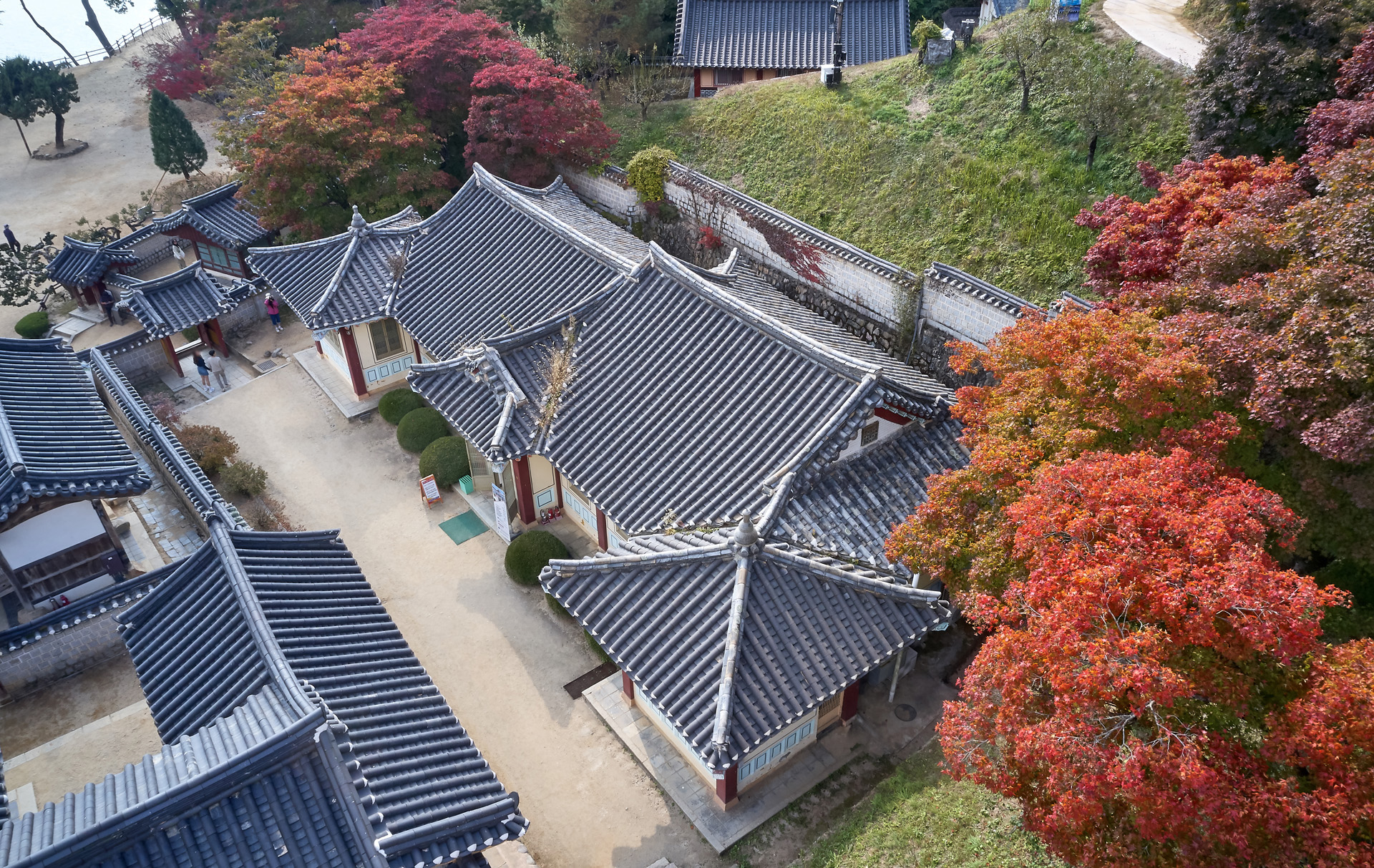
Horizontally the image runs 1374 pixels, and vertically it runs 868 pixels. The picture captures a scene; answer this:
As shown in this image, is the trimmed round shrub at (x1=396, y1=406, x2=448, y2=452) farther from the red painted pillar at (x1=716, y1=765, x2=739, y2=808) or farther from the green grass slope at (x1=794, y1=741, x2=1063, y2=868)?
the green grass slope at (x1=794, y1=741, x2=1063, y2=868)

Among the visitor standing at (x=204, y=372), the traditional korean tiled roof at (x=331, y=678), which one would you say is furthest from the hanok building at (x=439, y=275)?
the traditional korean tiled roof at (x=331, y=678)

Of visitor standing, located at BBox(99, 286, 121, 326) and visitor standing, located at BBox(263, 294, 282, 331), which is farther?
visitor standing, located at BBox(99, 286, 121, 326)

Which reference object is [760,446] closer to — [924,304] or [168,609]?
[924,304]

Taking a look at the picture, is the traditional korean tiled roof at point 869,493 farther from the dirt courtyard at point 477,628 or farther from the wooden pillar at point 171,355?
the wooden pillar at point 171,355

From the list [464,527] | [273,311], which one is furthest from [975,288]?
[273,311]

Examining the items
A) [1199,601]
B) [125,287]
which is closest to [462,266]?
[125,287]

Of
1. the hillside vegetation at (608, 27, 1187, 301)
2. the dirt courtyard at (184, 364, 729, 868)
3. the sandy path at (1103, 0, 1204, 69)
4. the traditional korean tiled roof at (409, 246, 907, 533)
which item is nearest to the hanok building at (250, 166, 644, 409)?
the traditional korean tiled roof at (409, 246, 907, 533)

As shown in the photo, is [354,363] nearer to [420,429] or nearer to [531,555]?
[420,429]
